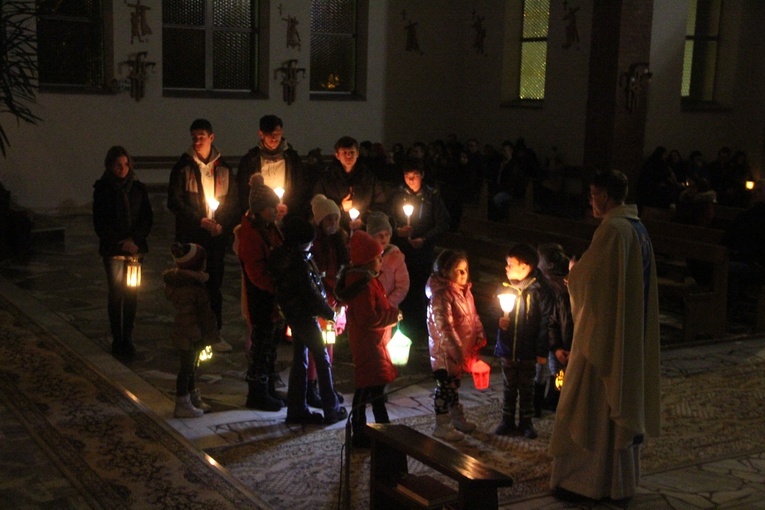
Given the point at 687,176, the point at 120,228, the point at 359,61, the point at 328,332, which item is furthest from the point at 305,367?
the point at 359,61

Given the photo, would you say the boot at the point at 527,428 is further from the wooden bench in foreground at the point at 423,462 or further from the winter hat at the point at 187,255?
the winter hat at the point at 187,255

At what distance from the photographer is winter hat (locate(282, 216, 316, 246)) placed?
632 cm

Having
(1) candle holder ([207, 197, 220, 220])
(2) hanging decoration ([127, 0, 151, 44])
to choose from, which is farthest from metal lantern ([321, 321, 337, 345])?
(2) hanging decoration ([127, 0, 151, 44])

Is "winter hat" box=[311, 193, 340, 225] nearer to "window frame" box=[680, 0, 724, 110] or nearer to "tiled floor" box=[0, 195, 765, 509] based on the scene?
"tiled floor" box=[0, 195, 765, 509]

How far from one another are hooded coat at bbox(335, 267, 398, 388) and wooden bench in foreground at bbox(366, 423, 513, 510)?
1357mm

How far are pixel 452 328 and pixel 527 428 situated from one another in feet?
2.72

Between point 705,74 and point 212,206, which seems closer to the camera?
point 212,206

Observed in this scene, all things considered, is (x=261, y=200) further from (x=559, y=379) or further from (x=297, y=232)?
(x=559, y=379)

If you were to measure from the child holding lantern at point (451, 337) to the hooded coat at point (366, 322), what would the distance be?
337 millimetres

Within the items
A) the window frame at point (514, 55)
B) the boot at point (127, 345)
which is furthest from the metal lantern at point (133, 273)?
the window frame at point (514, 55)

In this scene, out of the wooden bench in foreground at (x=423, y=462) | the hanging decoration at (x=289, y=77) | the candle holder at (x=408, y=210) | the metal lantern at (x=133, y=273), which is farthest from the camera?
the hanging decoration at (x=289, y=77)

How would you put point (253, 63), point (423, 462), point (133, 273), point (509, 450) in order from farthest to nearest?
point (253, 63), point (133, 273), point (509, 450), point (423, 462)

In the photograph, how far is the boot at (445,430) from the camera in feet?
20.9

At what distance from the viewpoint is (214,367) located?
8.02 m
